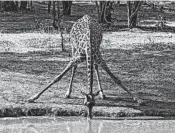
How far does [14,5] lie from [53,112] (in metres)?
25.2

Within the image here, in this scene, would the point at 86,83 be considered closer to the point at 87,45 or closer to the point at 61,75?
the point at 61,75

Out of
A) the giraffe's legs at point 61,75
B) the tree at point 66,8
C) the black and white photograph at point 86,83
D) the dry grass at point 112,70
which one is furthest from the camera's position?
the tree at point 66,8

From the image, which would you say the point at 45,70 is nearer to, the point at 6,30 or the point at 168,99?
the point at 168,99

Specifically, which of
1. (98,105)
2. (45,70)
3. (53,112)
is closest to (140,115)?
(98,105)

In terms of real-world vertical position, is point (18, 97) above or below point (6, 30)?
above

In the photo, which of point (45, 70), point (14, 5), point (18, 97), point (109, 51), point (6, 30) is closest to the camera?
point (18, 97)

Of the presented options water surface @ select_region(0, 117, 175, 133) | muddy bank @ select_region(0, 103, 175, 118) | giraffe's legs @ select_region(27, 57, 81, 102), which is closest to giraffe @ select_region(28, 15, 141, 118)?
giraffe's legs @ select_region(27, 57, 81, 102)

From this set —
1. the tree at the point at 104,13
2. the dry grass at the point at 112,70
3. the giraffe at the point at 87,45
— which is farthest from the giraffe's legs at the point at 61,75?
the tree at the point at 104,13

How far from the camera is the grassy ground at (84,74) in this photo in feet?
29.3

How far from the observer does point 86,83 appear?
11.3 meters

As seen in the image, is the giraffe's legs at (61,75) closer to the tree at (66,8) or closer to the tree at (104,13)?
the tree at (104,13)

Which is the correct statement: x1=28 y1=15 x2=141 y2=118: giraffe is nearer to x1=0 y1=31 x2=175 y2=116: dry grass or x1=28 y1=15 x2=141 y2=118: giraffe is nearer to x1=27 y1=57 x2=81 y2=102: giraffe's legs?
x1=27 y1=57 x2=81 y2=102: giraffe's legs

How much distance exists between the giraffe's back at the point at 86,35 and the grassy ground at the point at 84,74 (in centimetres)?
110

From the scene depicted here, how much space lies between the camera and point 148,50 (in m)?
17.1
